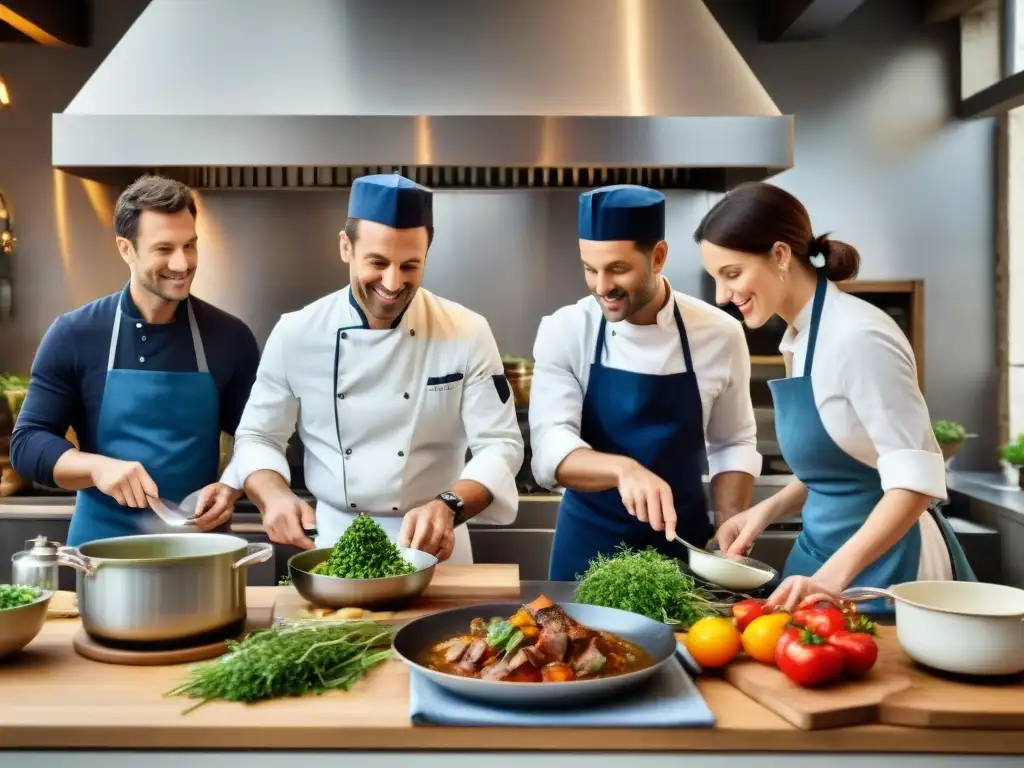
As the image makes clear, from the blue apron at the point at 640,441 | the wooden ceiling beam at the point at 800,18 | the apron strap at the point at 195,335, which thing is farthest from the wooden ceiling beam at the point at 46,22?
the wooden ceiling beam at the point at 800,18

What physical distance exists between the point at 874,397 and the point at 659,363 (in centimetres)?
66

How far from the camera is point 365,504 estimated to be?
2500 millimetres

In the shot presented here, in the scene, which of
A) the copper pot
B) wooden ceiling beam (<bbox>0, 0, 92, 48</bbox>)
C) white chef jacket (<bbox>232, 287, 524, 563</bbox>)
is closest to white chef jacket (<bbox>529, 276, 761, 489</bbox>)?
white chef jacket (<bbox>232, 287, 524, 563</bbox>)

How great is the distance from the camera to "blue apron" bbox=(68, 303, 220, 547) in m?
2.56

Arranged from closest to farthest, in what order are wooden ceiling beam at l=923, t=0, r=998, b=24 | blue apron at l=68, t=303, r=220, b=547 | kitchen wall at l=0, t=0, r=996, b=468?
blue apron at l=68, t=303, r=220, b=547 → wooden ceiling beam at l=923, t=0, r=998, b=24 → kitchen wall at l=0, t=0, r=996, b=468

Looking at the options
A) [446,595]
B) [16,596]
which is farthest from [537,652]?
[16,596]

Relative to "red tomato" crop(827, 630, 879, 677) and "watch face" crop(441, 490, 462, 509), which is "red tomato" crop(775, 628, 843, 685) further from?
"watch face" crop(441, 490, 462, 509)

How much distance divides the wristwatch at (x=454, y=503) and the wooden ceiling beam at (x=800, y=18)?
8.29 feet

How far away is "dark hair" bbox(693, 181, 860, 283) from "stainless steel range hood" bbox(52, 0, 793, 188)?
0.77 metres

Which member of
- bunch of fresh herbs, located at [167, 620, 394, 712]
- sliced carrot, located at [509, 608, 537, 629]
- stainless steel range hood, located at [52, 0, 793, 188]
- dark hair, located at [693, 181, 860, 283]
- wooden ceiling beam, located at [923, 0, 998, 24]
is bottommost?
bunch of fresh herbs, located at [167, 620, 394, 712]

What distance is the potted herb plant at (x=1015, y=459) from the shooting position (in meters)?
3.77

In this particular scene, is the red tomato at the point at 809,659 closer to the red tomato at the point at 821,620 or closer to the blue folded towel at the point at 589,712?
the red tomato at the point at 821,620

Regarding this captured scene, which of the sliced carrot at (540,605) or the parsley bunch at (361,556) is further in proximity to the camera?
the parsley bunch at (361,556)

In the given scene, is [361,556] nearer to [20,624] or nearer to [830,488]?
[20,624]
